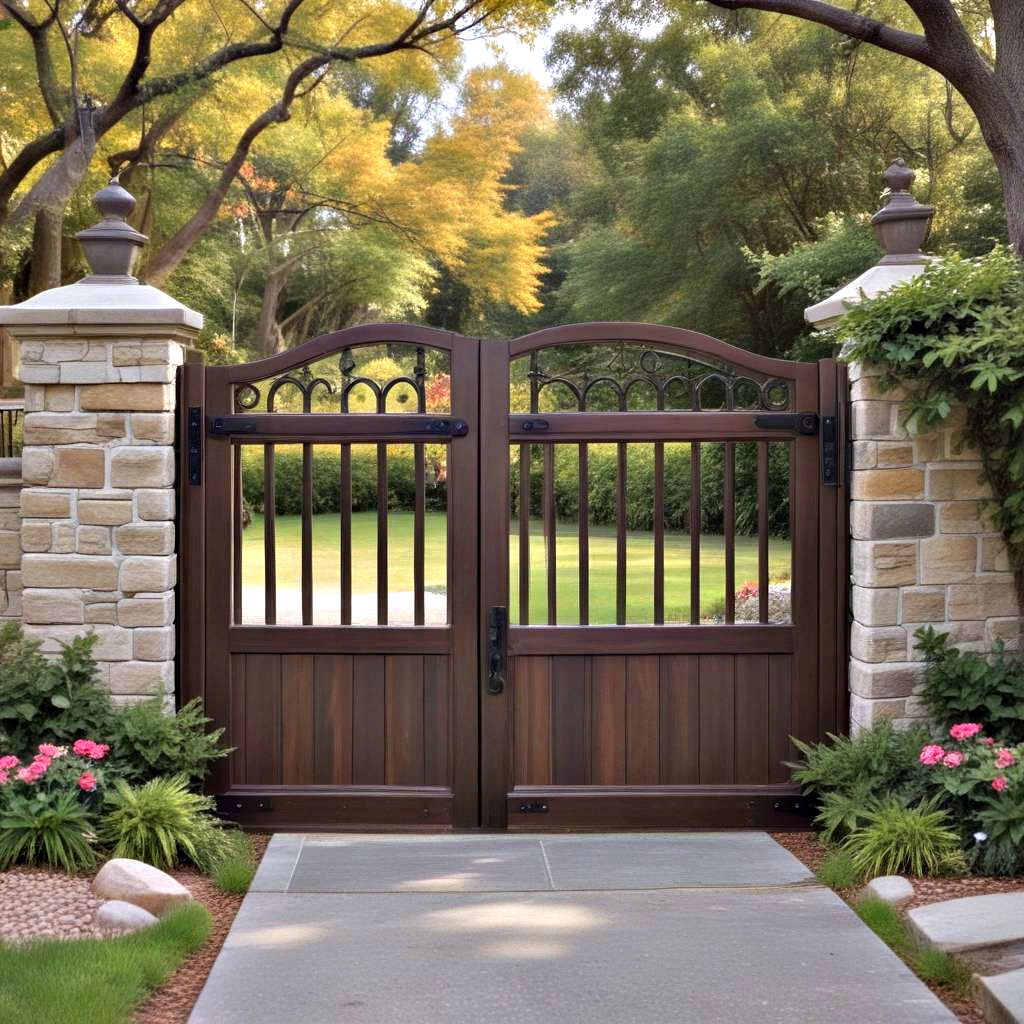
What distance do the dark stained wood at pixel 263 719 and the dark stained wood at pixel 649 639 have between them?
956 mm

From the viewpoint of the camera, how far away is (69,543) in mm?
4871

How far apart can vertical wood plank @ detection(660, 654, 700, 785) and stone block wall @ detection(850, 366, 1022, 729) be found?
638mm

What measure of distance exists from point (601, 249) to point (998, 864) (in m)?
19.3

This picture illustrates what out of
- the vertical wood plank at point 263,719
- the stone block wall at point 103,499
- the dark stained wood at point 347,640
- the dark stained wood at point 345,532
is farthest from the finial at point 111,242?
the vertical wood plank at point 263,719

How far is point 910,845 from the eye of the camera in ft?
13.7

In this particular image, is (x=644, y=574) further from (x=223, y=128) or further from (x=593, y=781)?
(x=223, y=128)

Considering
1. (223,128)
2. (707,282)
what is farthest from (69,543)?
(707,282)

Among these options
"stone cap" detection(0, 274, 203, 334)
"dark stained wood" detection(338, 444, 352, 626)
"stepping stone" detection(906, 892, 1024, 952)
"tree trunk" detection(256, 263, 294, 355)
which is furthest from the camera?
"tree trunk" detection(256, 263, 294, 355)

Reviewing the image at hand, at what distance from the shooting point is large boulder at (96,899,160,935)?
144 inches

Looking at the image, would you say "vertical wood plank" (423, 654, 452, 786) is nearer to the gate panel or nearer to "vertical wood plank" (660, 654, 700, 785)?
the gate panel

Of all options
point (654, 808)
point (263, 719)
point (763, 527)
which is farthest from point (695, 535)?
point (263, 719)

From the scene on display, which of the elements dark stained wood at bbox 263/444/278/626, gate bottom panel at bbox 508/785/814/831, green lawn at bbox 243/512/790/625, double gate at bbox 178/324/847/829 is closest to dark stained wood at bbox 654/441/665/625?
double gate at bbox 178/324/847/829

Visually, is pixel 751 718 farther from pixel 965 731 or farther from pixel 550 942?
pixel 550 942

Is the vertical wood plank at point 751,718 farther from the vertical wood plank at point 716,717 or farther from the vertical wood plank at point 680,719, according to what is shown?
the vertical wood plank at point 680,719
